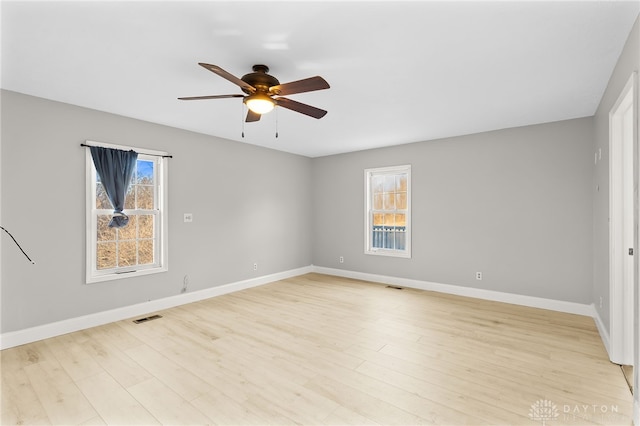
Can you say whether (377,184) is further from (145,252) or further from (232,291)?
(145,252)

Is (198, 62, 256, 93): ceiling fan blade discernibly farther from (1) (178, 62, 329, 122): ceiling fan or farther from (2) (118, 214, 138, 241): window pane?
(2) (118, 214, 138, 241): window pane

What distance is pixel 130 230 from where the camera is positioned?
4.16 meters

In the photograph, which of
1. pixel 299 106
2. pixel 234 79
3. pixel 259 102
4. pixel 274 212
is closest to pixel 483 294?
pixel 274 212

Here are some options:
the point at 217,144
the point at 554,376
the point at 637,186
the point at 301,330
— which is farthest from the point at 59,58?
the point at 554,376

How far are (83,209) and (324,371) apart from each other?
10.7 ft

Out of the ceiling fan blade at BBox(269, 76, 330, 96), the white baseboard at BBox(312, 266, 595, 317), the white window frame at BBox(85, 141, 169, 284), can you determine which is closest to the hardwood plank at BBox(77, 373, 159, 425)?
the white window frame at BBox(85, 141, 169, 284)

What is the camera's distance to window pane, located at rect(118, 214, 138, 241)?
407 cm

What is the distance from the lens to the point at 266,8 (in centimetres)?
190

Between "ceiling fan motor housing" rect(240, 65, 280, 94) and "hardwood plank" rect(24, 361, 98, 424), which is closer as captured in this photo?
"hardwood plank" rect(24, 361, 98, 424)

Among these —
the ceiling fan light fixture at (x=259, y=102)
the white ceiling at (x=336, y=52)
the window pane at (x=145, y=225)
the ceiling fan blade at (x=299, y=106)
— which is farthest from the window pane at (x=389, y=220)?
the window pane at (x=145, y=225)

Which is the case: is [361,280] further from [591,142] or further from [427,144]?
[591,142]

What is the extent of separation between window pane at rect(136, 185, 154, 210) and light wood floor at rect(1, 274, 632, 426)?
1525mm

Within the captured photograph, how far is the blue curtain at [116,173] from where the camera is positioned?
3705mm

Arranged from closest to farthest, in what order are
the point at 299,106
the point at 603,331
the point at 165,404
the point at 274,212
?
the point at 165,404 < the point at 299,106 < the point at 603,331 < the point at 274,212
